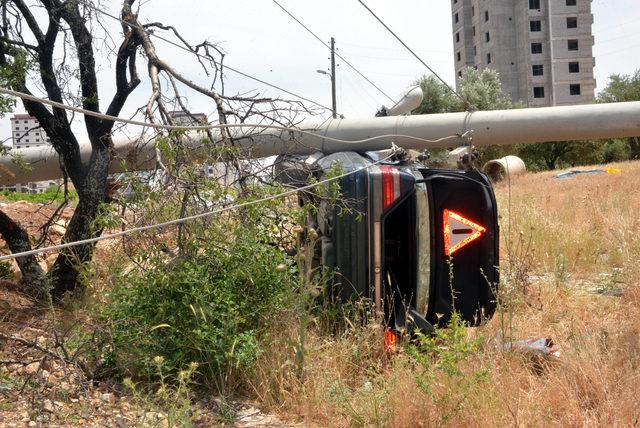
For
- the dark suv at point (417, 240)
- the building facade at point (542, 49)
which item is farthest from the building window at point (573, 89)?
the dark suv at point (417, 240)

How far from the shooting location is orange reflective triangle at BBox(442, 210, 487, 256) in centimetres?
560

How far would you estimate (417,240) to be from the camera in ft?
18.0

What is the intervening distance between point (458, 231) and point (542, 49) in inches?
2793

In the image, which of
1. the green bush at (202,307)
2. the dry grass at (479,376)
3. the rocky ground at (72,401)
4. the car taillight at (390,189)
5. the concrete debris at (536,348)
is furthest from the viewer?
the car taillight at (390,189)

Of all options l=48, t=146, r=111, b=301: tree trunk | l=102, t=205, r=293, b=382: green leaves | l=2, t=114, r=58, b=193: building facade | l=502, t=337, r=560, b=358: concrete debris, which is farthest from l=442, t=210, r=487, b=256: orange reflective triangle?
l=2, t=114, r=58, b=193: building facade

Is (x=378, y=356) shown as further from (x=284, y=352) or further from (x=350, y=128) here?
(x=350, y=128)

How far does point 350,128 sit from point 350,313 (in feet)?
7.68

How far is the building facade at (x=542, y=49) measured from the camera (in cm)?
7056

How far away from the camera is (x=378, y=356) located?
5.11 meters

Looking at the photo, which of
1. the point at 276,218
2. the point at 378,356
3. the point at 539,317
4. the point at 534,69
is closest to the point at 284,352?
the point at 378,356

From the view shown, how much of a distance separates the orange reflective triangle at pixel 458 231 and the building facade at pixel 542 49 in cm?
6708

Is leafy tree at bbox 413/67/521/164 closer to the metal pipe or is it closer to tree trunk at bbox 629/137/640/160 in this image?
tree trunk at bbox 629/137/640/160

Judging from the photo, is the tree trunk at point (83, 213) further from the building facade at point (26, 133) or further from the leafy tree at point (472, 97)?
the leafy tree at point (472, 97)

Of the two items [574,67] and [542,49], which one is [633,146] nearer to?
[574,67]
